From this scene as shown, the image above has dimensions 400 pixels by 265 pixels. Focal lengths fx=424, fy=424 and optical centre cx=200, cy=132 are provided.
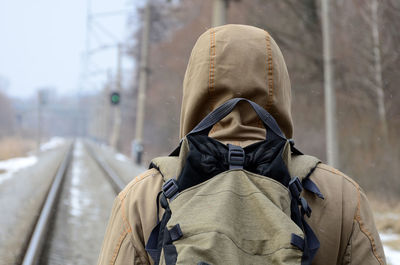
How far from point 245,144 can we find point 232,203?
26 cm

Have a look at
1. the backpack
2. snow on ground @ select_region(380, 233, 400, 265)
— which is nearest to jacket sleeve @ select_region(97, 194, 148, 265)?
the backpack

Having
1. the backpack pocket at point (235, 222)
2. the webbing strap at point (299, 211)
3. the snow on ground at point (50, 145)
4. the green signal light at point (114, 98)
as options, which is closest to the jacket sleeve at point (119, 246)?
the backpack pocket at point (235, 222)

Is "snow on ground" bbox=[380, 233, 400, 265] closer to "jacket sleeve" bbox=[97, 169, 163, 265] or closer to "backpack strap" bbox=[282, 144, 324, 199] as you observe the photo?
"backpack strap" bbox=[282, 144, 324, 199]

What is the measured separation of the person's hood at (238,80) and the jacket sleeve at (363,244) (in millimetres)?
432

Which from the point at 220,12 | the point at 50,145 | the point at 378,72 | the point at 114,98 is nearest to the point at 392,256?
the point at 220,12

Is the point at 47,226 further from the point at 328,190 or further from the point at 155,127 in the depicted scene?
the point at 155,127

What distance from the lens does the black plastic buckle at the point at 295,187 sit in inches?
53.4

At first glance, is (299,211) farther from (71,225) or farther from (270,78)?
(71,225)

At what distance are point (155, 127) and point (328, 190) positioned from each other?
40.4m

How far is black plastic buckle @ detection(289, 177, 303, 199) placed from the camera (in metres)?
1.36

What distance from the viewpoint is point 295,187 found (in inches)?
53.4

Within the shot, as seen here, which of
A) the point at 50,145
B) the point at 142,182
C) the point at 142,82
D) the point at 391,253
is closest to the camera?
the point at 142,182

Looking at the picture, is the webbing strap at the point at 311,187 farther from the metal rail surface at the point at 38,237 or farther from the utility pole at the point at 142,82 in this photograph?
the utility pole at the point at 142,82

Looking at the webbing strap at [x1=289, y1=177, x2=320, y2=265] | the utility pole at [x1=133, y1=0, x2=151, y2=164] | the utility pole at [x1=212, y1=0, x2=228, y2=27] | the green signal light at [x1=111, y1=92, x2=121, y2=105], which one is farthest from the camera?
the green signal light at [x1=111, y1=92, x2=121, y2=105]
